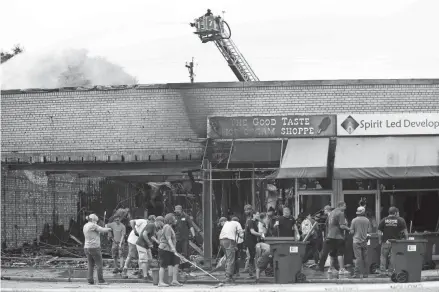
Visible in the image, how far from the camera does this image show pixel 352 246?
21.6 m

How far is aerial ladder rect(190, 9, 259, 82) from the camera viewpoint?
37.2 metres

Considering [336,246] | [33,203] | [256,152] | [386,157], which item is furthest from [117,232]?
[386,157]

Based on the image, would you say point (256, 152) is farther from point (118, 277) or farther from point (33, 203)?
point (33, 203)

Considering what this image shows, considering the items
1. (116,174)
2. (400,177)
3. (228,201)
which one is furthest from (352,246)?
(116,174)

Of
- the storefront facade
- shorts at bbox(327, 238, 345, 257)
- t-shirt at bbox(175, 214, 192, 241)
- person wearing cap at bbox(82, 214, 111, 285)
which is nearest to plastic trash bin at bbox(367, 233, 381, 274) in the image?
shorts at bbox(327, 238, 345, 257)

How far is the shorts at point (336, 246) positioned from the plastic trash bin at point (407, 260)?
1.56 meters

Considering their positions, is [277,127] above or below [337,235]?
above

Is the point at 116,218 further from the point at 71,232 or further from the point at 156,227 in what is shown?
the point at 71,232

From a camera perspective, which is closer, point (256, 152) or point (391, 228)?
point (391, 228)

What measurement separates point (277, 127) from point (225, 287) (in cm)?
669

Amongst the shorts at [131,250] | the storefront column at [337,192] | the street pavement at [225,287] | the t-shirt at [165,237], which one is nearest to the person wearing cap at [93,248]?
the street pavement at [225,287]

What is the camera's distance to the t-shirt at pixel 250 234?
789 inches

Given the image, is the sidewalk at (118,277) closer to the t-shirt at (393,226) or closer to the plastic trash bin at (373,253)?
the plastic trash bin at (373,253)

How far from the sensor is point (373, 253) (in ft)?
66.7
